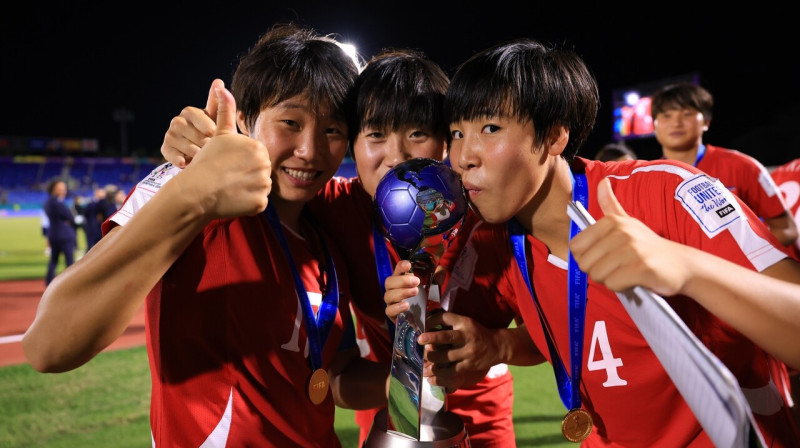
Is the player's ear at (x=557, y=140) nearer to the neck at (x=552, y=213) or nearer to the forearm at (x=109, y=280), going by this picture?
the neck at (x=552, y=213)

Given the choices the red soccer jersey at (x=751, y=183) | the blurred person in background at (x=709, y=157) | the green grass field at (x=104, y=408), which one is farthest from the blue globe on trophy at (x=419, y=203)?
the blurred person in background at (x=709, y=157)

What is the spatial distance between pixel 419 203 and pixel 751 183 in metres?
3.93

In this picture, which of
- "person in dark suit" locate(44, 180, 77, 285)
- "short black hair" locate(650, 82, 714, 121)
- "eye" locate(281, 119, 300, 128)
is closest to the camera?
"eye" locate(281, 119, 300, 128)

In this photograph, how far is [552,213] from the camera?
1893 millimetres

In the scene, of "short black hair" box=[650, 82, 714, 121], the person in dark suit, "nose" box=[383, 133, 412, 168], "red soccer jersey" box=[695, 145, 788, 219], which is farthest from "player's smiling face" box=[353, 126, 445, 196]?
the person in dark suit

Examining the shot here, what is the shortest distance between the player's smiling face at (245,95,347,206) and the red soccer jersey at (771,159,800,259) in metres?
4.11

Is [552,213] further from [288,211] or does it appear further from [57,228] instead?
[57,228]

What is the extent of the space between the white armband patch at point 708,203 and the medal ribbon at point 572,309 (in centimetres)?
34

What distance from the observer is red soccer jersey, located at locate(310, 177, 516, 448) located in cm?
209

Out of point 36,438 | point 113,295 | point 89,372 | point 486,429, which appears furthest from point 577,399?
point 89,372

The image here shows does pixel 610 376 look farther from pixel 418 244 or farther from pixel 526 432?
pixel 526 432

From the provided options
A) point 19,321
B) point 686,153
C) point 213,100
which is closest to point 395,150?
point 213,100

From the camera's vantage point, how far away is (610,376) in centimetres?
175

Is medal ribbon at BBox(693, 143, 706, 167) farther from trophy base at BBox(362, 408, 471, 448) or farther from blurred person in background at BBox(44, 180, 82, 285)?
blurred person in background at BBox(44, 180, 82, 285)
